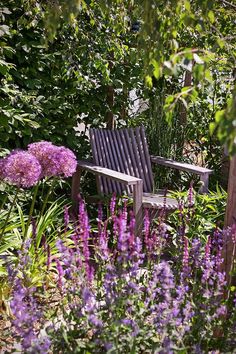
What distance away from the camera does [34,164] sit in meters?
3.25

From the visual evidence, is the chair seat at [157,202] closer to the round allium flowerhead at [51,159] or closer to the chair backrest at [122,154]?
the chair backrest at [122,154]

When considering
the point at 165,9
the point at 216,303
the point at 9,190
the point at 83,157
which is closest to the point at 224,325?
the point at 216,303

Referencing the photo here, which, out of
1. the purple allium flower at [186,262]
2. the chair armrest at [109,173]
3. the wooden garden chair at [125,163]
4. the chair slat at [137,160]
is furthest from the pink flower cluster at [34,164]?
the chair slat at [137,160]

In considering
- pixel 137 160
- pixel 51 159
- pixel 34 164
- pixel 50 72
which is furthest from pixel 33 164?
pixel 137 160

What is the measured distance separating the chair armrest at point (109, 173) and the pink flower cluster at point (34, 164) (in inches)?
30.5

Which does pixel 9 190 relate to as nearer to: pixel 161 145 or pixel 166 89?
pixel 161 145

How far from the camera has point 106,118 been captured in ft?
18.4

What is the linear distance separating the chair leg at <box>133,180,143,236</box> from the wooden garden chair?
17cm

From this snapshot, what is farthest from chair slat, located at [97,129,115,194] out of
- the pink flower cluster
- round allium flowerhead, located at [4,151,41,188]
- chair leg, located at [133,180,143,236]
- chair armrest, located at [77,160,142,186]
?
round allium flowerhead, located at [4,151,41,188]

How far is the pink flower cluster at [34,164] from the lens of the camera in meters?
3.22

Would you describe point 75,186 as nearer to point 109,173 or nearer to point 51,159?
point 109,173

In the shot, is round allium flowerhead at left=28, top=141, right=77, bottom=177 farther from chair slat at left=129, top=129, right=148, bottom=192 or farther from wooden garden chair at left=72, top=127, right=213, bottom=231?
chair slat at left=129, top=129, right=148, bottom=192

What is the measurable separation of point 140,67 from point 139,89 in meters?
0.33

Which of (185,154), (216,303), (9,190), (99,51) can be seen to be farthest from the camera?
(185,154)
